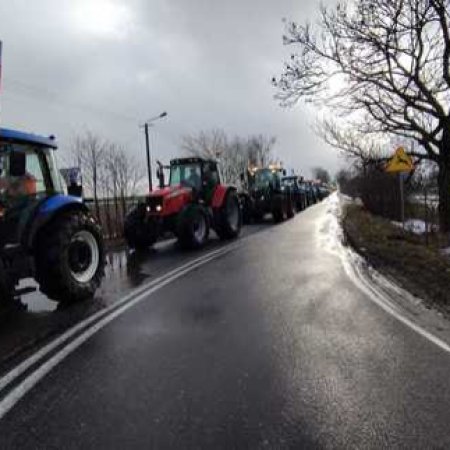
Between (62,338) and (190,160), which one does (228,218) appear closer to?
(190,160)

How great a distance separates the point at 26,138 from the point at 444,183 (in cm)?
1979

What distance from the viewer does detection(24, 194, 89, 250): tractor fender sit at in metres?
8.81

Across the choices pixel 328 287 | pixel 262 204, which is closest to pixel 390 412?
pixel 328 287

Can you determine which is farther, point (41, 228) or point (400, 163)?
point (400, 163)

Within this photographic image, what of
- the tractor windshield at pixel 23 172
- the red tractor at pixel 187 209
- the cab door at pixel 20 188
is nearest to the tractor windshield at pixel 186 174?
the red tractor at pixel 187 209

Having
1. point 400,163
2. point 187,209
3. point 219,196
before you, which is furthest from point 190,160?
point 400,163

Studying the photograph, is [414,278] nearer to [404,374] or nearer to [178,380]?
[404,374]

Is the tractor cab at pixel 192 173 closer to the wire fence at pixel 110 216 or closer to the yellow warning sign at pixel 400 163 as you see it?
the wire fence at pixel 110 216

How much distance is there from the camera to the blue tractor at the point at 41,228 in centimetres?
842

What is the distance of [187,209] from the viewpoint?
56.0ft

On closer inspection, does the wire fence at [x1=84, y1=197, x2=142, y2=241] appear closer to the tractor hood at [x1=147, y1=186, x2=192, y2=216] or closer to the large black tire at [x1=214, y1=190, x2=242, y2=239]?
the large black tire at [x1=214, y1=190, x2=242, y2=239]

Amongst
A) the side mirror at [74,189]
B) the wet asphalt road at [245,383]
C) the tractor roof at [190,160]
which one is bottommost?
the wet asphalt road at [245,383]

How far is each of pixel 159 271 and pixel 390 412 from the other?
27.9 feet

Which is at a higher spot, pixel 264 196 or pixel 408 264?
pixel 264 196
